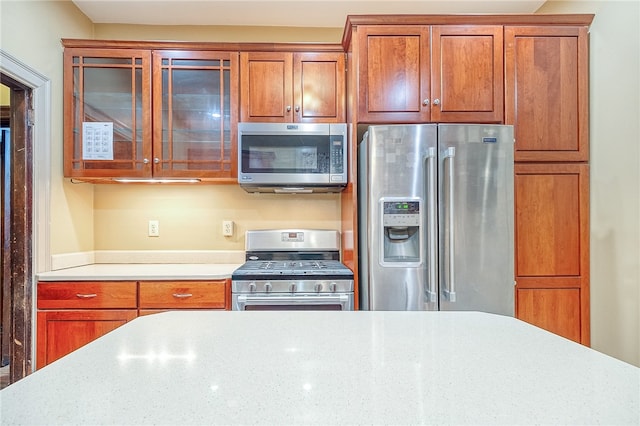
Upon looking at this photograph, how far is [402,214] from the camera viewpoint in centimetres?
187

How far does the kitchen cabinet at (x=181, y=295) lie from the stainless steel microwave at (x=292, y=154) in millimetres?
689

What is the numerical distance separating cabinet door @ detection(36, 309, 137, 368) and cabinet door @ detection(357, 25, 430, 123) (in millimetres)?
1900

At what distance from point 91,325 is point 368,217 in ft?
5.58

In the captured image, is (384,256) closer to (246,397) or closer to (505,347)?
(505,347)

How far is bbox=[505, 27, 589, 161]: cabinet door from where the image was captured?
2012mm

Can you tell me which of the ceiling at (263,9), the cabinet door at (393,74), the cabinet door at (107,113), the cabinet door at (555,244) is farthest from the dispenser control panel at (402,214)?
the cabinet door at (107,113)

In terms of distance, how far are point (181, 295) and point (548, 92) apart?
2.47m

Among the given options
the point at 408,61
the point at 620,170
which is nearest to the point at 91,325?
the point at 408,61

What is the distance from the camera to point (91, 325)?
1.95m

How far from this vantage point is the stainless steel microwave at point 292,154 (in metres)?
2.20

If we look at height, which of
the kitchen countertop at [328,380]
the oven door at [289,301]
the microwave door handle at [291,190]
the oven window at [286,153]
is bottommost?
the oven door at [289,301]

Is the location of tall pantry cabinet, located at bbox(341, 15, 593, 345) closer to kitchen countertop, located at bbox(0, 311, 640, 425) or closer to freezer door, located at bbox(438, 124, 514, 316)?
freezer door, located at bbox(438, 124, 514, 316)

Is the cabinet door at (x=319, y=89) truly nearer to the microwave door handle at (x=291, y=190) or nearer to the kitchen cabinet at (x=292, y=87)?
the kitchen cabinet at (x=292, y=87)

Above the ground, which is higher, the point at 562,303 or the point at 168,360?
the point at 168,360
